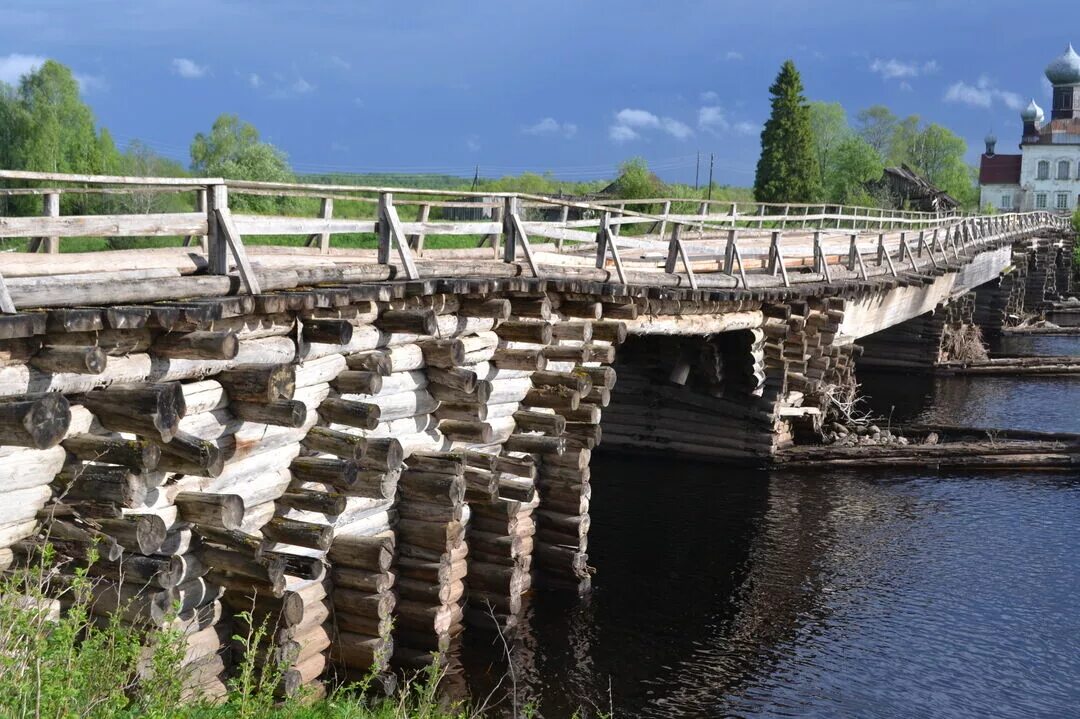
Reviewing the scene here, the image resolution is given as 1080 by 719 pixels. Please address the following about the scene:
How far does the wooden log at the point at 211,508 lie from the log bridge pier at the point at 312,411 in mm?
23

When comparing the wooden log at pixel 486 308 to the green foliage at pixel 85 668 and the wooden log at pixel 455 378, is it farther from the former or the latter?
the green foliage at pixel 85 668

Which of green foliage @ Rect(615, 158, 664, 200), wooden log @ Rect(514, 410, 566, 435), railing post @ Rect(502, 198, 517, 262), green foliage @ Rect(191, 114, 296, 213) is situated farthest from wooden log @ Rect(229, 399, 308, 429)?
green foliage @ Rect(615, 158, 664, 200)

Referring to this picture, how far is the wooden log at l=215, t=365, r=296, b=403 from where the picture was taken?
8773 millimetres

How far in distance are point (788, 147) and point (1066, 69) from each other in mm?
79249

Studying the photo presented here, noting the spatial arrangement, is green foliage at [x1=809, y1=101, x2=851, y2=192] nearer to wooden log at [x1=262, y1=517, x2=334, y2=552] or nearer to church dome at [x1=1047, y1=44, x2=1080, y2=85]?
church dome at [x1=1047, y1=44, x2=1080, y2=85]

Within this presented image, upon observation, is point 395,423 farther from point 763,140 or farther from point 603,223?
point 763,140

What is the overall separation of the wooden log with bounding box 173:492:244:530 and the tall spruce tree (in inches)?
2392

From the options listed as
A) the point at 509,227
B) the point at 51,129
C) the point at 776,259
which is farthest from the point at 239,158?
the point at 509,227

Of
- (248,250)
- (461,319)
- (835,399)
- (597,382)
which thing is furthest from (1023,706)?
(835,399)

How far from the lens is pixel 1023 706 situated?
41.9 ft

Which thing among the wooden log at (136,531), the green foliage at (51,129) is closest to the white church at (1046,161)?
the green foliage at (51,129)

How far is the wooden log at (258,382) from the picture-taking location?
877cm

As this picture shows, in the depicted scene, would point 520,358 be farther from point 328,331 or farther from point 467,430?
point 328,331

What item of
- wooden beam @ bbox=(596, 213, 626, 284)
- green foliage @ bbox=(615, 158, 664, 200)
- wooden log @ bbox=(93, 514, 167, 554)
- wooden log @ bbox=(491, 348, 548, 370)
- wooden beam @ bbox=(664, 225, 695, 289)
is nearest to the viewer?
wooden log @ bbox=(93, 514, 167, 554)
